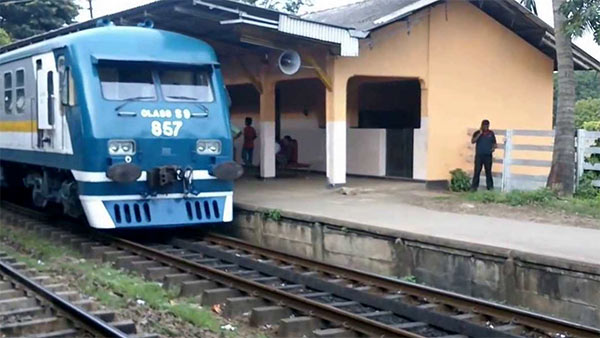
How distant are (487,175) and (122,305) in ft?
33.4

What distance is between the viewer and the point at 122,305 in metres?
8.50

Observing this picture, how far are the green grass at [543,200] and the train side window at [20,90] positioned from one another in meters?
8.12

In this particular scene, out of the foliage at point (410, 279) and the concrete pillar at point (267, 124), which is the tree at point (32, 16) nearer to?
the concrete pillar at point (267, 124)

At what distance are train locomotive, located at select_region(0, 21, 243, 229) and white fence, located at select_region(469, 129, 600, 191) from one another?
6811 mm

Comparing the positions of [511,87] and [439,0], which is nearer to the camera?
[439,0]

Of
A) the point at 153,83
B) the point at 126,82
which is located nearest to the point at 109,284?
the point at 126,82

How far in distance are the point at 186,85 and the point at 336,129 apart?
16.4 ft

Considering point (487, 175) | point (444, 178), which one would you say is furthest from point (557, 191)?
point (444, 178)

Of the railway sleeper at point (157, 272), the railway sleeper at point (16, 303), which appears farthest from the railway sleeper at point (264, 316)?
the railway sleeper at point (157, 272)

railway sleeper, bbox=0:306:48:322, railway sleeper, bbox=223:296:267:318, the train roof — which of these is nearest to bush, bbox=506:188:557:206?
the train roof

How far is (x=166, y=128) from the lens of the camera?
12.0 metres

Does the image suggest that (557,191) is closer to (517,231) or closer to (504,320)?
(517,231)

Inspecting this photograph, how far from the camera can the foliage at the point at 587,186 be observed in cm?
1550

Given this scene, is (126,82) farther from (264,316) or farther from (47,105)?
(264,316)
